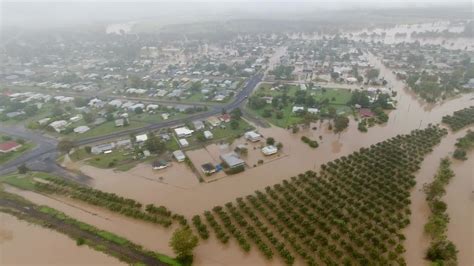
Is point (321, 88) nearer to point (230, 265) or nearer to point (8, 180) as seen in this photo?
point (230, 265)

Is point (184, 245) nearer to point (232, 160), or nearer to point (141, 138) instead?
point (232, 160)

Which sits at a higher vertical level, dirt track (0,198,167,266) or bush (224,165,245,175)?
bush (224,165,245,175)

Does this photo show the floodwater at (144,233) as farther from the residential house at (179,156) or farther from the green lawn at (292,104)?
the green lawn at (292,104)

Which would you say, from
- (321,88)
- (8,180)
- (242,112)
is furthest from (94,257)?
(321,88)

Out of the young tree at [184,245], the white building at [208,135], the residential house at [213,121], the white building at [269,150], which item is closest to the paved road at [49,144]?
the residential house at [213,121]

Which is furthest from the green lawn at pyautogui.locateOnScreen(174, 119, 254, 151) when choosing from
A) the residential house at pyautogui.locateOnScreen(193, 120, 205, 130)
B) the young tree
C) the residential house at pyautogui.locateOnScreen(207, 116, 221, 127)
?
the young tree

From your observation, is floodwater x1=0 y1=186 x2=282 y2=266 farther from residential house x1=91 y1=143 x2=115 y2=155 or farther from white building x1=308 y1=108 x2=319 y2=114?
white building x1=308 y1=108 x2=319 y2=114
